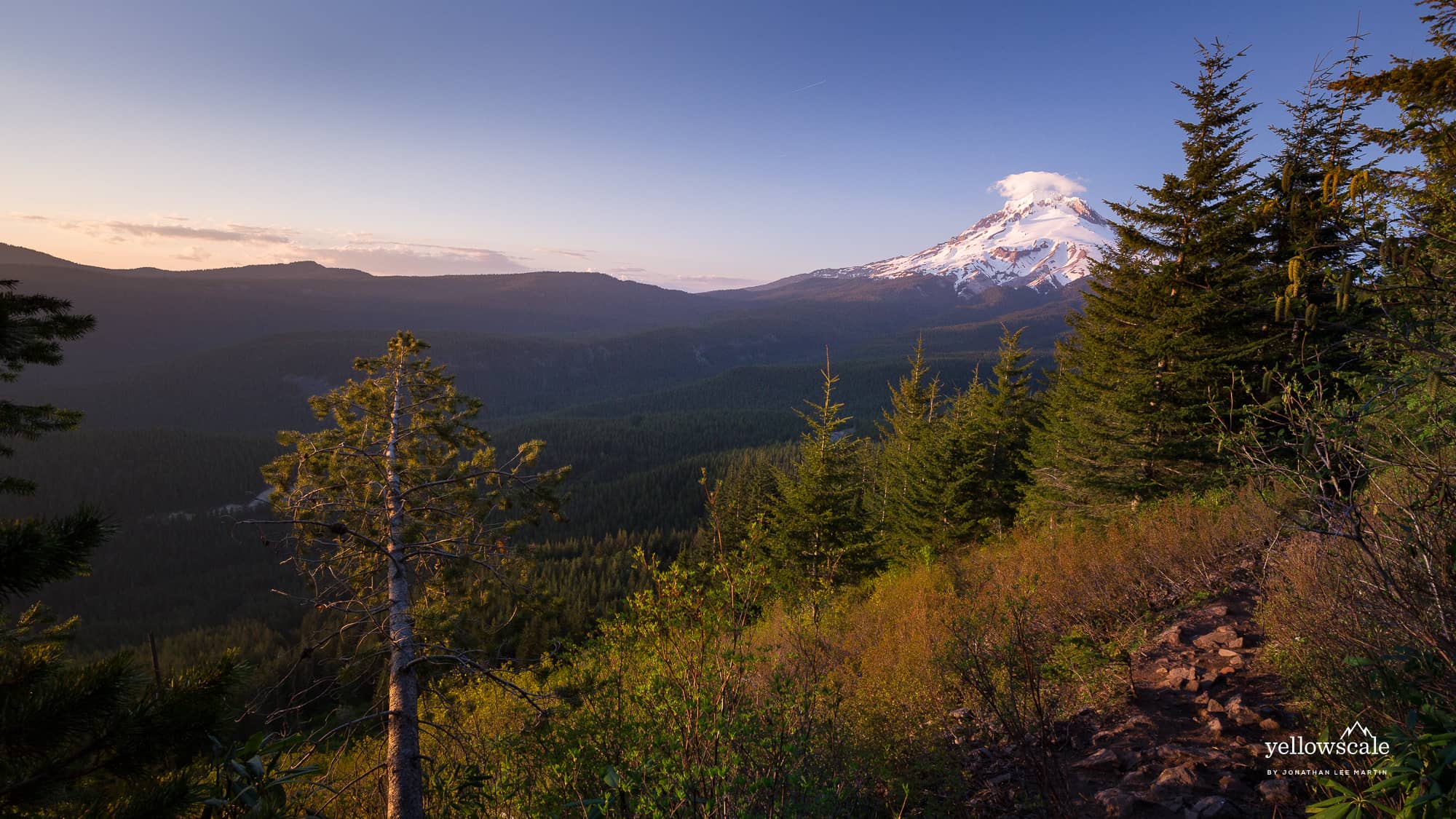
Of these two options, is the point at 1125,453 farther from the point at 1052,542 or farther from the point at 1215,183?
the point at 1215,183

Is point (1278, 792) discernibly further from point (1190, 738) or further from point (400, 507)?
point (400, 507)

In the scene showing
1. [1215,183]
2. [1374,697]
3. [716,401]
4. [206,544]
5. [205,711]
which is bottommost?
[206,544]

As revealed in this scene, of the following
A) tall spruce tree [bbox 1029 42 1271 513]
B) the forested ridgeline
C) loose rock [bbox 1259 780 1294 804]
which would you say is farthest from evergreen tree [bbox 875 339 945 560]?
loose rock [bbox 1259 780 1294 804]

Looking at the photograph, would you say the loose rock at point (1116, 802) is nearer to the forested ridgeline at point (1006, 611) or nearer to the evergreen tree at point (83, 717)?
the forested ridgeline at point (1006, 611)

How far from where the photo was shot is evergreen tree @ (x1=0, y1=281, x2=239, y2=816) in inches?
83.2

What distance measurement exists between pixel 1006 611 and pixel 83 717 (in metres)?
9.05

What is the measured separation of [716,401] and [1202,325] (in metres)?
174

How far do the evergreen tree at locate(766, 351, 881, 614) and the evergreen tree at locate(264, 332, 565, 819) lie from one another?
8829 millimetres

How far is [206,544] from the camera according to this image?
85438mm

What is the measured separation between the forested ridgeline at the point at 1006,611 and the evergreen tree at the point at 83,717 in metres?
0.02

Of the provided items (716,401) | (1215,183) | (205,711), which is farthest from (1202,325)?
(716,401)

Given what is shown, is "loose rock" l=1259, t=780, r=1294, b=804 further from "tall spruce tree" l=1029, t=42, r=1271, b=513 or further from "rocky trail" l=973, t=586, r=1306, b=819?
"tall spruce tree" l=1029, t=42, r=1271, b=513

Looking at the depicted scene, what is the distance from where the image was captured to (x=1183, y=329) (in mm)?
11438

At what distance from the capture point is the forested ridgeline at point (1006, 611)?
2.49 metres
